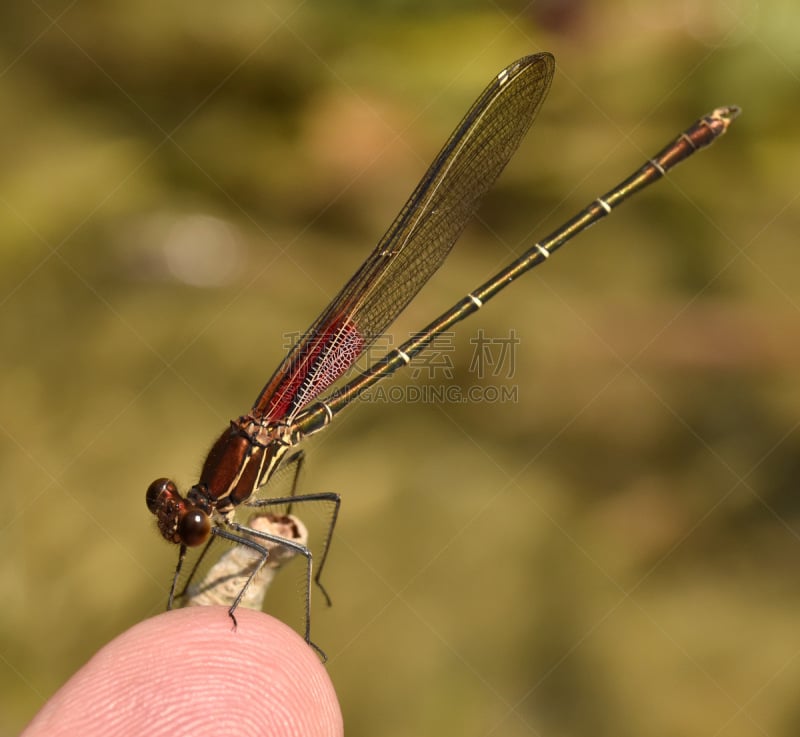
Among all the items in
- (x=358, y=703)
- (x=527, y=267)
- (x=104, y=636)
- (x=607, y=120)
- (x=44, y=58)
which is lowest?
(x=104, y=636)

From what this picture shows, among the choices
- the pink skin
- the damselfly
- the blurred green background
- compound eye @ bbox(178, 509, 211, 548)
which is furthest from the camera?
the blurred green background

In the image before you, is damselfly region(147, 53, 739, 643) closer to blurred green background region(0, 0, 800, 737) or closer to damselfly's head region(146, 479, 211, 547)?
damselfly's head region(146, 479, 211, 547)

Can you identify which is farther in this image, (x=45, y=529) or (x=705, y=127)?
(x=45, y=529)

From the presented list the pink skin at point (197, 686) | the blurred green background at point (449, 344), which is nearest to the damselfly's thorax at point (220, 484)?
the pink skin at point (197, 686)

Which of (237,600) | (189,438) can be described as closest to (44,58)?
(189,438)

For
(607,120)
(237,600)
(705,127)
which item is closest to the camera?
(237,600)

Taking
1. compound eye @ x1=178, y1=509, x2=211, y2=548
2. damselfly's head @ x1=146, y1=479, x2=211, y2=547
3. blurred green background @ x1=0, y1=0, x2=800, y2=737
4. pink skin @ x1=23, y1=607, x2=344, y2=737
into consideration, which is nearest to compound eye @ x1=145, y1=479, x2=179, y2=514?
damselfly's head @ x1=146, y1=479, x2=211, y2=547

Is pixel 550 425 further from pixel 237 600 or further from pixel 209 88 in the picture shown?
pixel 209 88

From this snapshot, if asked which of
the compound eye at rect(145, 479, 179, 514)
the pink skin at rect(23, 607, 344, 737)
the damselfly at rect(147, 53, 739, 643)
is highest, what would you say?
the damselfly at rect(147, 53, 739, 643)
